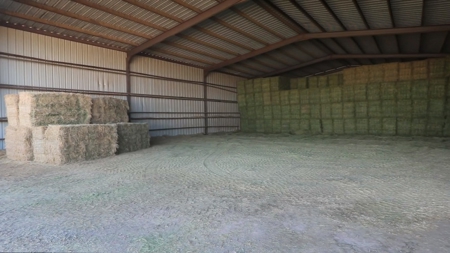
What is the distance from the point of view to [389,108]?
45.9 feet

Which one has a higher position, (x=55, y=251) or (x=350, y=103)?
(x=350, y=103)

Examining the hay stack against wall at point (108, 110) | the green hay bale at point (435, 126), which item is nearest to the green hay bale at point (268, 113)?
the green hay bale at point (435, 126)

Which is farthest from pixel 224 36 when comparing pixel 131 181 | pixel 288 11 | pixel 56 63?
pixel 131 181

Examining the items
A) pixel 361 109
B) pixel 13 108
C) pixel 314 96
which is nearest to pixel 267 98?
pixel 314 96

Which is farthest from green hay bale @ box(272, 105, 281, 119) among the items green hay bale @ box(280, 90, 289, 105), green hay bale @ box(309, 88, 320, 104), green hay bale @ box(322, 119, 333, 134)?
green hay bale @ box(322, 119, 333, 134)

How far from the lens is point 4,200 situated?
4.16 meters

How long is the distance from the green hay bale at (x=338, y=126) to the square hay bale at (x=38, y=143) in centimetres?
1444

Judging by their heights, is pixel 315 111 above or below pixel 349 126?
above

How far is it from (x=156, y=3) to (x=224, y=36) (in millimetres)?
4766

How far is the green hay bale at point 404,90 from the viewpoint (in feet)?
43.9

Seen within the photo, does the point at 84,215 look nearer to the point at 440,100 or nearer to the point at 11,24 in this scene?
the point at 11,24

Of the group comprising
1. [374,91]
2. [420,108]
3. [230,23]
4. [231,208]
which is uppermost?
[230,23]

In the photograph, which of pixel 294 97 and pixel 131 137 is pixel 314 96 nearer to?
pixel 294 97

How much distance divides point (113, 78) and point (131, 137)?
17.5 ft
